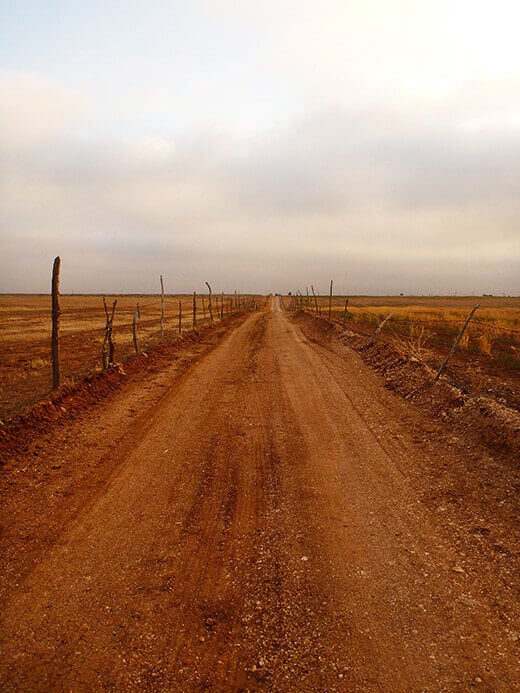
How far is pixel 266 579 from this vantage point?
3.60 metres

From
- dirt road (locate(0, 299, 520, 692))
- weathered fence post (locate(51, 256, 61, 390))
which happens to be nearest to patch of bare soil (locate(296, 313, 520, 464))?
dirt road (locate(0, 299, 520, 692))

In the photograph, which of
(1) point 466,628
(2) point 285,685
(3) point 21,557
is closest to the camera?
(2) point 285,685

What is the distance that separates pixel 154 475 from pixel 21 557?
1900 mm

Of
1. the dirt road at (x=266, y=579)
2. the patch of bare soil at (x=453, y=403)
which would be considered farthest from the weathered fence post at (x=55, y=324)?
the patch of bare soil at (x=453, y=403)

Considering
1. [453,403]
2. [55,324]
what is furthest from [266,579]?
[55,324]

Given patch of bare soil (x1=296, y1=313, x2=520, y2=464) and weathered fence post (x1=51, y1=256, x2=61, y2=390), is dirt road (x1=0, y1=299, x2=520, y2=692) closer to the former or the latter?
patch of bare soil (x1=296, y1=313, x2=520, y2=464)

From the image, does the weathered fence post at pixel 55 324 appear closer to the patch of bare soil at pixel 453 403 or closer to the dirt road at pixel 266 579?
the dirt road at pixel 266 579

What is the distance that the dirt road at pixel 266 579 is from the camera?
9.14 ft

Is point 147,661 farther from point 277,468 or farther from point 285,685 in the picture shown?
point 277,468

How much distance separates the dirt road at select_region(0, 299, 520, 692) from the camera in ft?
9.14

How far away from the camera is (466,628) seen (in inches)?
123

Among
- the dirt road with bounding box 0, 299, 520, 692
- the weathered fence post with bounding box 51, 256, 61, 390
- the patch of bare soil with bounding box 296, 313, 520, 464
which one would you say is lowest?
the dirt road with bounding box 0, 299, 520, 692

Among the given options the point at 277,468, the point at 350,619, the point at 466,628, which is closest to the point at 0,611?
the point at 350,619

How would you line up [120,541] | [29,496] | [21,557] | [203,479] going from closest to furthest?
1. [21,557]
2. [120,541]
3. [29,496]
4. [203,479]
